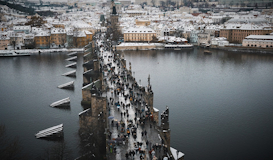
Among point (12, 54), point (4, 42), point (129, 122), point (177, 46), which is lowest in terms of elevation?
point (129, 122)

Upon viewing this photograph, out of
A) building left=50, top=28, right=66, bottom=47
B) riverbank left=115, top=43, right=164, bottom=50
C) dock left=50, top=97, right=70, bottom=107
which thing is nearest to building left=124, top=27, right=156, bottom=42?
riverbank left=115, top=43, right=164, bottom=50

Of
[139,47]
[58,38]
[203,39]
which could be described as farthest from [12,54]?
[203,39]

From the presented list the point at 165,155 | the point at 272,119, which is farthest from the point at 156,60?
the point at 165,155

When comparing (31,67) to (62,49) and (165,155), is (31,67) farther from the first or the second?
(165,155)

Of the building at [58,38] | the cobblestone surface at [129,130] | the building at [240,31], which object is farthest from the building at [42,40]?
the cobblestone surface at [129,130]

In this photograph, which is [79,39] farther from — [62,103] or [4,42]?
[62,103]

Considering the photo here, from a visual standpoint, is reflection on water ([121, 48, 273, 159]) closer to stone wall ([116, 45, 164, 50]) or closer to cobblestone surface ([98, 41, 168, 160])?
cobblestone surface ([98, 41, 168, 160])

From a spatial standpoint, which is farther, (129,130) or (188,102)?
(188,102)
